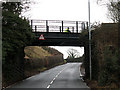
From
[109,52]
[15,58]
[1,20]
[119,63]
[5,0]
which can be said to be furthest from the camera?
[15,58]

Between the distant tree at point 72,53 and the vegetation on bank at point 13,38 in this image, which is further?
the distant tree at point 72,53

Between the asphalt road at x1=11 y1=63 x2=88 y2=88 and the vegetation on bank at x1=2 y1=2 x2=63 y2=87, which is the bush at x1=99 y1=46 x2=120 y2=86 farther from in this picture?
the vegetation on bank at x1=2 y1=2 x2=63 y2=87

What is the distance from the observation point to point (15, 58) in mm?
25531

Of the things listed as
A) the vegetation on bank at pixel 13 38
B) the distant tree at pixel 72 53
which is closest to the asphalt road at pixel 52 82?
the vegetation on bank at pixel 13 38

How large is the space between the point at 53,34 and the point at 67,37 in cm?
160

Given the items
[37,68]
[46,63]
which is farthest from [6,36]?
[46,63]

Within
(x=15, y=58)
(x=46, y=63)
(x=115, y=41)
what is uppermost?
(x=115, y=41)

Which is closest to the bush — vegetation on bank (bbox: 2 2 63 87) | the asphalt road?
the asphalt road

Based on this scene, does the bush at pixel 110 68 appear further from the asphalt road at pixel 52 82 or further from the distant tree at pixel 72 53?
the distant tree at pixel 72 53

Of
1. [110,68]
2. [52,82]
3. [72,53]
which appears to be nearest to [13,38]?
[52,82]

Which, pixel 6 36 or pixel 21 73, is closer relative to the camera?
pixel 6 36

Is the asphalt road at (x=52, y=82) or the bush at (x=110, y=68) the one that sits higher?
the bush at (x=110, y=68)

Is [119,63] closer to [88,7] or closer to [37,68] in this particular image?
[88,7]

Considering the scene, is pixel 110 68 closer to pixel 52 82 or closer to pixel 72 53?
pixel 52 82
